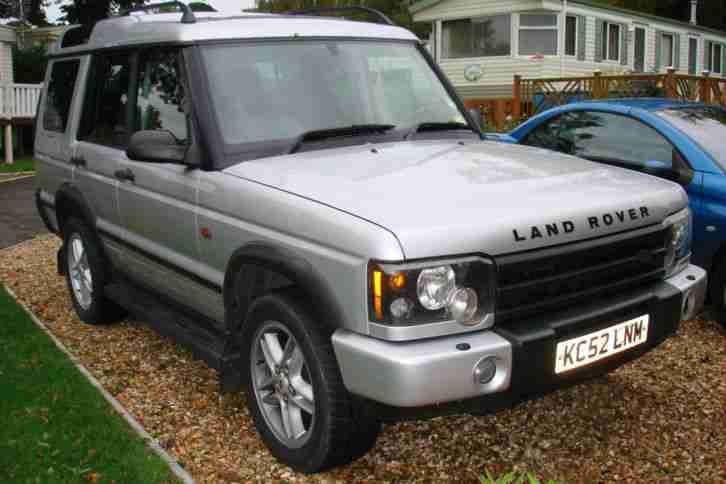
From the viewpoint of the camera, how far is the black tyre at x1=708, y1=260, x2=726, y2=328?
5883 millimetres

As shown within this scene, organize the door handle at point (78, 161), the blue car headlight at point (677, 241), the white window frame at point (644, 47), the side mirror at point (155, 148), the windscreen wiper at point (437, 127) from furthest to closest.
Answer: the white window frame at point (644, 47) < the door handle at point (78, 161) < the windscreen wiper at point (437, 127) < the side mirror at point (155, 148) < the blue car headlight at point (677, 241)

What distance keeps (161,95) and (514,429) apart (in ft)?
8.79

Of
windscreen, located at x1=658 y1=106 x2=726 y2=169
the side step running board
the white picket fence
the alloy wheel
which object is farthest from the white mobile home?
the alloy wheel

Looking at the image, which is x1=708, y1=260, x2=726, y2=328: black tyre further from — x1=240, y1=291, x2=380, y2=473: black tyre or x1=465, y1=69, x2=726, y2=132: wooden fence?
x1=465, y1=69, x2=726, y2=132: wooden fence

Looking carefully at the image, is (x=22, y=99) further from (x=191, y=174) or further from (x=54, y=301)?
(x=191, y=174)

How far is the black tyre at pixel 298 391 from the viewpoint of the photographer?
11.1ft

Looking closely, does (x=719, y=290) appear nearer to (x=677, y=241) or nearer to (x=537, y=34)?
(x=677, y=241)

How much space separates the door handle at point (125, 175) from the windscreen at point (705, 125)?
415cm

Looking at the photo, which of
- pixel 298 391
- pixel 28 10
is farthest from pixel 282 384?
pixel 28 10

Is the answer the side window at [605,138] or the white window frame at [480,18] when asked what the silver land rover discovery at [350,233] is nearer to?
the side window at [605,138]

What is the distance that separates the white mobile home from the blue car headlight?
22.9m

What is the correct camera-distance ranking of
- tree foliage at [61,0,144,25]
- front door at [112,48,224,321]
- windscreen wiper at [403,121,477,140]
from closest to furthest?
front door at [112,48,224,321]
windscreen wiper at [403,121,477,140]
tree foliage at [61,0,144,25]

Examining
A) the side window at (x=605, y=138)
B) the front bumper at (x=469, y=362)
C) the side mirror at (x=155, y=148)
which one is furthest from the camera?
the side window at (x=605, y=138)

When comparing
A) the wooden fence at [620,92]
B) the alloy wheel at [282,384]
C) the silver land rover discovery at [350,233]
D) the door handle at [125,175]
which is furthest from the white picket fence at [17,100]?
the alloy wheel at [282,384]
